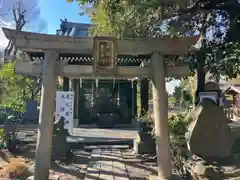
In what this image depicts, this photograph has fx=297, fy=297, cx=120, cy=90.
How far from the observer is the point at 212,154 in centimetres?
505

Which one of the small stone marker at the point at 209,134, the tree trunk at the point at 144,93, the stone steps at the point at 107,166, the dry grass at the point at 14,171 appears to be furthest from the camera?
the tree trunk at the point at 144,93

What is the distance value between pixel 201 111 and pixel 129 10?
2157mm

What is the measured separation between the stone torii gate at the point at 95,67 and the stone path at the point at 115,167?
92cm

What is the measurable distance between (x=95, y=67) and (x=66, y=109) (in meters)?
4.98

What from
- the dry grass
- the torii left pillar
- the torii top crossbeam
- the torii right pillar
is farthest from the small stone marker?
the dry grass

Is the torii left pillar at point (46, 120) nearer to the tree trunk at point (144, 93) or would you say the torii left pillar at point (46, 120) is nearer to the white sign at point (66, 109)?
the white sign at point (66, 109)

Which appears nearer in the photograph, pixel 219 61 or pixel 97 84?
pixel 219 61

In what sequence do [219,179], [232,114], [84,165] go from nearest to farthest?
[219,179] → [84,165] → [232,114]

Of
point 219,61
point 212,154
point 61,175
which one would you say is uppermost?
point 219,61

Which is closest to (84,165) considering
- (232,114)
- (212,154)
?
(212,154)

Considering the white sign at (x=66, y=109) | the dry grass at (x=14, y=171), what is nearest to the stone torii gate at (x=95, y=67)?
the dry grass at (x=14, y=171)

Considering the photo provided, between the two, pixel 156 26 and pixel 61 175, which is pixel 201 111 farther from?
pixel 61 175

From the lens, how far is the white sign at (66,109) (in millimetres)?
10633

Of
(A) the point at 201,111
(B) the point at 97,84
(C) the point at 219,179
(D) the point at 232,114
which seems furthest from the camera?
(D) the point at 232,114
